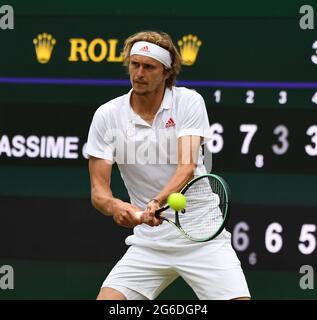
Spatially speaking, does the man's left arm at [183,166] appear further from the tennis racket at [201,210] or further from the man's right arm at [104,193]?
the man's right arm at [104,193]

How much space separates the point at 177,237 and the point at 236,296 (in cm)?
44

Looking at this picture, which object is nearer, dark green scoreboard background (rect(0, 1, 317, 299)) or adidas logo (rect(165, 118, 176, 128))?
adidas logo (rect(165, 118, 176, 128))

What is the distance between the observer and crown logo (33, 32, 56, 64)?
330 inches

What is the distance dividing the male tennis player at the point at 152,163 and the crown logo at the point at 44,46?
1.38m

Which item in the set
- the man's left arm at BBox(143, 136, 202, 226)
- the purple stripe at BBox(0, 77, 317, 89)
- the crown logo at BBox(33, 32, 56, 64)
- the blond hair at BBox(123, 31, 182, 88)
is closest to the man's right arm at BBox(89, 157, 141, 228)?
the man's left arm at BBox(143, 136, 202, 226)

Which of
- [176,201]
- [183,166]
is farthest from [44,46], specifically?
[176,201]

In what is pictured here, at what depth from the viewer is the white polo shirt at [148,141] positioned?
23.0 ft

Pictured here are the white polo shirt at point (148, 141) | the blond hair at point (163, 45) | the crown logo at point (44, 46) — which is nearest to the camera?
the white polo shirt at point (148, 141)

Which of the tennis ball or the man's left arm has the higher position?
the man's left arm

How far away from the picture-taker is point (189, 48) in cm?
829

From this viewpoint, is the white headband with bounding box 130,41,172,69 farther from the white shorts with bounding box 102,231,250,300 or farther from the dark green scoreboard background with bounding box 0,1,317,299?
the dark green scoreboard background with bounding box 0,1,317,299

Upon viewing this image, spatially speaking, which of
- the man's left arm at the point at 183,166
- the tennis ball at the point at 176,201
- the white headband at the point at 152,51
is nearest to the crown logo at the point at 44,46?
the white headband at the point at 152,51

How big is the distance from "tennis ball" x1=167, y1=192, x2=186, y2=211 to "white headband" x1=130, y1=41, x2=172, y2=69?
0.86 m
